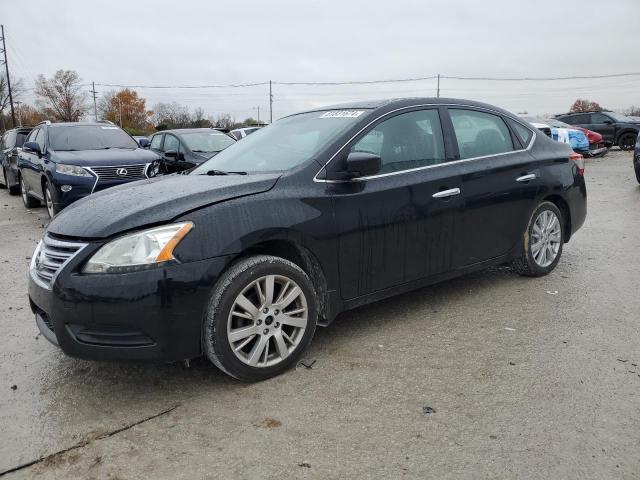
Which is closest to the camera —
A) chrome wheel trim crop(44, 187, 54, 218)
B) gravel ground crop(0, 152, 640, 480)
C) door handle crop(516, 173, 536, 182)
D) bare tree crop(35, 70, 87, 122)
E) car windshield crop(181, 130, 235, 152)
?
gravel ground crop(0, 152, 640, 480)

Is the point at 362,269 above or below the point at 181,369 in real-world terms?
above

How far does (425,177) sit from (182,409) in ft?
7.44

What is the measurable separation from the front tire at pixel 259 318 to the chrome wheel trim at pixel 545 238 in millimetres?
2538

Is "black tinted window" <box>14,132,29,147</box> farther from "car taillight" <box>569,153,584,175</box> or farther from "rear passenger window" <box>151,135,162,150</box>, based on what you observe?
"car taillight" <box>569,153,584,175</box>

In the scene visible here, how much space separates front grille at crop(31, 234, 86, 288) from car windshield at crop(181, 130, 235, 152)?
789cm

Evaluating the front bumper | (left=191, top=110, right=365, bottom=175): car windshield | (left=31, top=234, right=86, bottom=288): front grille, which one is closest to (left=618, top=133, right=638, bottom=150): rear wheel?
(left=191, top=110, right=365, bottom=175): car windshield

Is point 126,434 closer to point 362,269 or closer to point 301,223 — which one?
point 301,223

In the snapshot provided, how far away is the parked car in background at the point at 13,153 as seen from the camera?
1249 cm

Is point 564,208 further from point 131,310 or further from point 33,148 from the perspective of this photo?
point 33,148

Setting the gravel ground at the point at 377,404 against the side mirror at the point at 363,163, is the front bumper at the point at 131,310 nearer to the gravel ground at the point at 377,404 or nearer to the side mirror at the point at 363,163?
the gravel ground at the point at 377,404

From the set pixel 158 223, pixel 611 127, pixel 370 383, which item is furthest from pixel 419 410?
pixel 611 127

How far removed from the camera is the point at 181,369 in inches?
136

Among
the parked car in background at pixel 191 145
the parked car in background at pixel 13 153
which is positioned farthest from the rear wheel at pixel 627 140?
the parked car in background at pixel 13 153

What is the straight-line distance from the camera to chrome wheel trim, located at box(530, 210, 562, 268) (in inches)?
197
